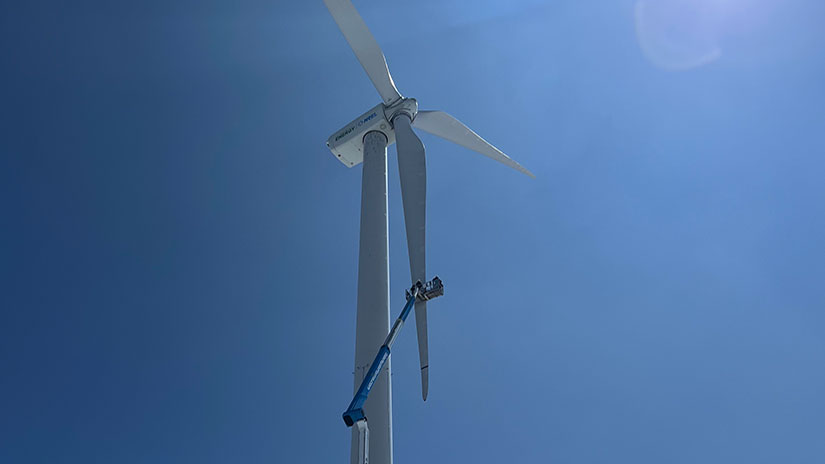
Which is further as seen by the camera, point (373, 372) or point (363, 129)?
point (363, 129)

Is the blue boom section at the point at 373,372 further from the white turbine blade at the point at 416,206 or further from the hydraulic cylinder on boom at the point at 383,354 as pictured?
the white turbine blade at the point at 416,206

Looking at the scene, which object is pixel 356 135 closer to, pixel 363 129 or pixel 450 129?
pixel 363 129

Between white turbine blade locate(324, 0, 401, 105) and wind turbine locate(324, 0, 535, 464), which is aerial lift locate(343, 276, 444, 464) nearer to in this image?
wind turbine locate(324, 0, 535, 464)

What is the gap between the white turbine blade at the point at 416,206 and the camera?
1380 centimetres

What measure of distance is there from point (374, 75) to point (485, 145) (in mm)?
6303

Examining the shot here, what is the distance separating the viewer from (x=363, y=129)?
67.8 feet

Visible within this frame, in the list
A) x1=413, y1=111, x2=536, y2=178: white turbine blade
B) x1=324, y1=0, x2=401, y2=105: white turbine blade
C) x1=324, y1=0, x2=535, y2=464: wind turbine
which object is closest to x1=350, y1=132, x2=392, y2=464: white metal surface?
x1=324, y1=0, x2=535, y2=464: wind turbine

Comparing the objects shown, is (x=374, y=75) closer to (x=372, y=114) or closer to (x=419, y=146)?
(x=372, y=114)

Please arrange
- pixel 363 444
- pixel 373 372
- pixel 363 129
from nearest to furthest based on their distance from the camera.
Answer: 1. pixel 363 444
2. pixel 373 372
3. pixel 363 129

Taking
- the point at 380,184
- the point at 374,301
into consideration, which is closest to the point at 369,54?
the point at 380,184

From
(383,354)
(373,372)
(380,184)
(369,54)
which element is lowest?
(373,372)

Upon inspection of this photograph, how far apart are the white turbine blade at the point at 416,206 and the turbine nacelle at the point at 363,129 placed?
739 mm

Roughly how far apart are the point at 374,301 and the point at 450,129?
1111 centimetres

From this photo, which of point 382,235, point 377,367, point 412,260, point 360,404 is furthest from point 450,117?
point 360,404
